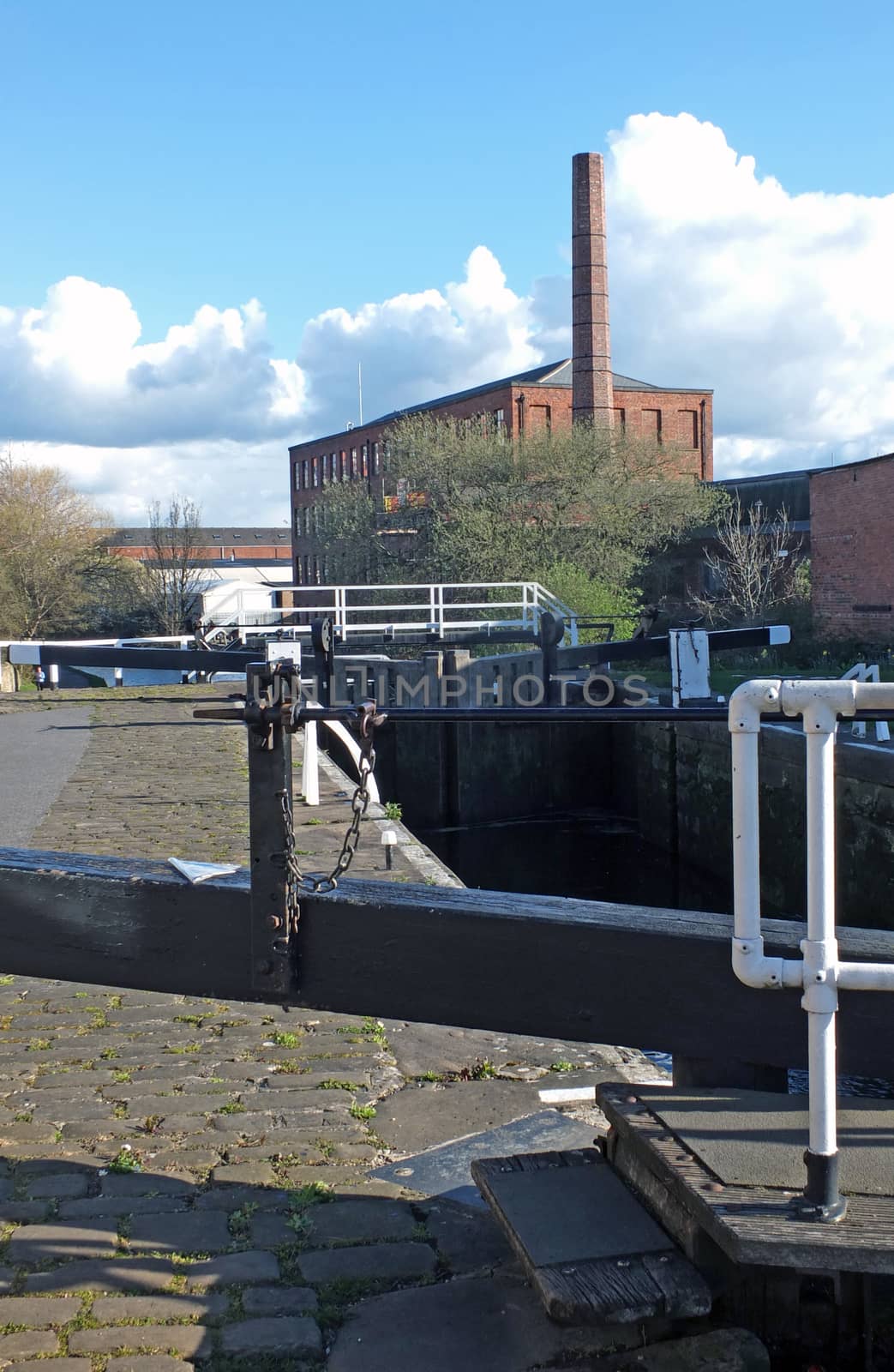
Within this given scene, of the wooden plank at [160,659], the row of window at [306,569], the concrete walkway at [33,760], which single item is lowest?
the concrete walkway at [33,760]

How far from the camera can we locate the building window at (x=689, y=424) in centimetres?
5450

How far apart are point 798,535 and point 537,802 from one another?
66.5 feet

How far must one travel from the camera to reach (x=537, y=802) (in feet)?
70.1

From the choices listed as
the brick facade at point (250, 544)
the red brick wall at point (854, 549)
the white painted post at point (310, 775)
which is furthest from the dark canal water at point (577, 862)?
the brick facade at point (250, 544)

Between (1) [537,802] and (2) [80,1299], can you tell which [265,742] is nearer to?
(2) [80,1299]

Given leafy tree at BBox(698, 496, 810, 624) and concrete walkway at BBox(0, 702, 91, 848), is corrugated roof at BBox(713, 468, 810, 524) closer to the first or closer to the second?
leafy tree at BBox(698, 496, 810, 624)

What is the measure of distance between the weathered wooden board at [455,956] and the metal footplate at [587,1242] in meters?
0.41

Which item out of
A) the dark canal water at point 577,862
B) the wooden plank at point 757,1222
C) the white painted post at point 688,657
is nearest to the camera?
the wooden plank at point 757,1222

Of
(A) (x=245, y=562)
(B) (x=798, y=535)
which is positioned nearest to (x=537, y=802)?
(B) (x=798, y=535)

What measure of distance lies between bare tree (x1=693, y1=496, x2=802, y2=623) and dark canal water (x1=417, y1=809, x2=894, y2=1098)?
1281 cm

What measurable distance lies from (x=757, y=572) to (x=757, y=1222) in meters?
31.7

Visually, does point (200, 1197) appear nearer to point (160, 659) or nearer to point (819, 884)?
point (819, 884)

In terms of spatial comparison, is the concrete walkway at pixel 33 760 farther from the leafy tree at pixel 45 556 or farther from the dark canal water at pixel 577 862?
the leafy tree at pixel 45 556

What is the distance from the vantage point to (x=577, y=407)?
4250 cm
